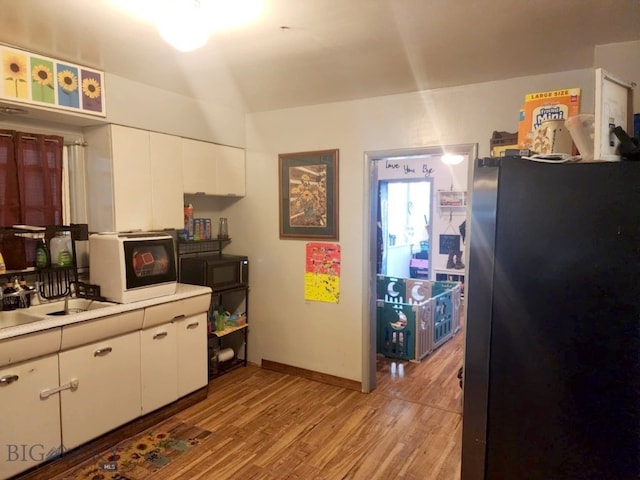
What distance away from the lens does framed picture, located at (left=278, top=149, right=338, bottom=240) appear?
358cm

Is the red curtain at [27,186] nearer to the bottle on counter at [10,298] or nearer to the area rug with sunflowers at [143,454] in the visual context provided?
the bottle on counter at [10,298]

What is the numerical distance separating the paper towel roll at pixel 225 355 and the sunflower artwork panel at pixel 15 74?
→ 8.19 feet

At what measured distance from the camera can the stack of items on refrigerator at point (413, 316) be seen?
13.6 feet

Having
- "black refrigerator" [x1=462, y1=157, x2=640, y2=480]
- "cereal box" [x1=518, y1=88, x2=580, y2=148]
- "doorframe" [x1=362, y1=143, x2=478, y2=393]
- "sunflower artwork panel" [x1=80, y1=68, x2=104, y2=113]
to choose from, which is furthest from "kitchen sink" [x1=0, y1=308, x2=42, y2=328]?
"cereal box" [x1=518, y1=88, x2=580, y2=148]

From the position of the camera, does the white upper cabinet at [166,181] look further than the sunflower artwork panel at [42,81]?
Yes

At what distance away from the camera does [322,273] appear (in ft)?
12.0

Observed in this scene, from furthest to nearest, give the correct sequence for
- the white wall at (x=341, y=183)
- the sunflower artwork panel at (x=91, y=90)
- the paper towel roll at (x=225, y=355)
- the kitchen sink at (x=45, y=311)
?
the paper towel roll at (x=225, y=355) → the white wall at (x=341, y=183) → the sunflower artwork panel at (x=91, y=90) → the kitchen sink at (x=45, y=311)

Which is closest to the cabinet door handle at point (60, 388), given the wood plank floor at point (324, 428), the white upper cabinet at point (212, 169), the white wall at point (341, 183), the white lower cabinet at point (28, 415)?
the white lower cabinet at point (28, 415)

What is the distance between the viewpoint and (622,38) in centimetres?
216

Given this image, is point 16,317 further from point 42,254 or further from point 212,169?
point 212,169

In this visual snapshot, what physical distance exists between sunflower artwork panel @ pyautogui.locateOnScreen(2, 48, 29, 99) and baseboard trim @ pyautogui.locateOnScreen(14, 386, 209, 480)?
208cm

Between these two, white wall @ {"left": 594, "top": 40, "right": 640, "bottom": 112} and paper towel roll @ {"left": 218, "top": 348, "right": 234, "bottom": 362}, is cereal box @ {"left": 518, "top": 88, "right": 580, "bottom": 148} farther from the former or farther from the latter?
paper towel roll @ {"left": 218, "top": 348, "right": 234, "bottom": 362}

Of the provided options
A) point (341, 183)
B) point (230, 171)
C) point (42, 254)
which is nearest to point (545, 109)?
point (341, 183)

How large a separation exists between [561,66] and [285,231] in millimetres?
2395
